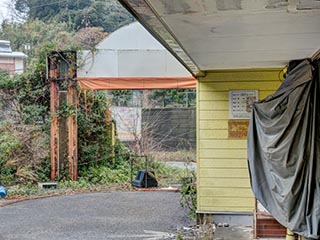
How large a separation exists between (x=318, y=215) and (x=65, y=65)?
7.78 metres

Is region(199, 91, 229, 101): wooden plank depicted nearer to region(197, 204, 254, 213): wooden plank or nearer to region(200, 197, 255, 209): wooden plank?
region(200, 197, 255, 209): wooden plank

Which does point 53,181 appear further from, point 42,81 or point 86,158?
point 42,81

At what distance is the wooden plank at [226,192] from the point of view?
578 cm

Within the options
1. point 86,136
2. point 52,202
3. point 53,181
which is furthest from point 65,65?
point 52,202

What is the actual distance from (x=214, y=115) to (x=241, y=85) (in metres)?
0.52

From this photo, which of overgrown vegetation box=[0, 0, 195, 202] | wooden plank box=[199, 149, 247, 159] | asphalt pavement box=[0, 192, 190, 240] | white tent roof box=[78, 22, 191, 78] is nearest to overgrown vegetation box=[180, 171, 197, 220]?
asphalt pavement box=[0, 192, 190, 240]

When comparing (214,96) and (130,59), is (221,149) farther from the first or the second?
(130,59)

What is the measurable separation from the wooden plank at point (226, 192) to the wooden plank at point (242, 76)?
1415 millimetres

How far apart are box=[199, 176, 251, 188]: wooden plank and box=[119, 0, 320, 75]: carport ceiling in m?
1.92

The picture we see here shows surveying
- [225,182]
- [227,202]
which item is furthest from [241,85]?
[227,202]

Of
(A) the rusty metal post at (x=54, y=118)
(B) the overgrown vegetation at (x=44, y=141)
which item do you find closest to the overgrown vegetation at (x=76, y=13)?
(B) the overgrown vegetation at (x=44, y=141)

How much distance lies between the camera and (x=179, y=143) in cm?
1221

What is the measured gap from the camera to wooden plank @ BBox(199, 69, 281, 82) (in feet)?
18.9

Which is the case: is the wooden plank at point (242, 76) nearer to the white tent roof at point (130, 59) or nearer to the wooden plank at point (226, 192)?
the wooden plank at point (226, 192)
